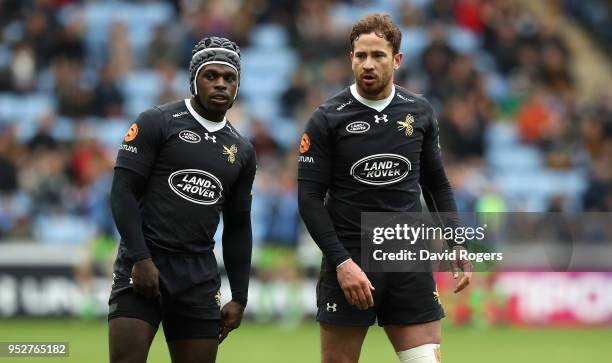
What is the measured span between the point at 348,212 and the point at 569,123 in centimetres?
1344

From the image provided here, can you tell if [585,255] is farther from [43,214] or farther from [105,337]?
[43,214]

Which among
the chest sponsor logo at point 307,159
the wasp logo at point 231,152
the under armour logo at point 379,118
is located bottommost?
the chest sponsor logo at point 307,159

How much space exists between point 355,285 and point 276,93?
45.0 feet

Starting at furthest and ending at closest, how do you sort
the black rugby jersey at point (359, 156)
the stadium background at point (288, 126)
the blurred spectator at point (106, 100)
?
the blurred spectator at point (106, 100) → the stadium background at point (288, 126) → the black rugby jersey at point (359, 156)

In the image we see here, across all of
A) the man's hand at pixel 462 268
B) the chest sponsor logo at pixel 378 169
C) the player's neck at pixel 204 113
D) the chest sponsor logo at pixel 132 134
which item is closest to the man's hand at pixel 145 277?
the chest sponsor logo at pixel 132 134

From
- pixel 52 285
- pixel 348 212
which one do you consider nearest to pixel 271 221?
pixel 52 285

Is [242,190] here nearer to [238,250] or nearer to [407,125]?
[238,250]

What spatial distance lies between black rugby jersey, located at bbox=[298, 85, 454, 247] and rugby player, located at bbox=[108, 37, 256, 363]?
48cm

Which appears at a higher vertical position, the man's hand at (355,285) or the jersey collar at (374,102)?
the jersey collar at (374,102)

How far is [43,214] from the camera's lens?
1809 centimetres

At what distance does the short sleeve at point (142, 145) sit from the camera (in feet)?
22.6

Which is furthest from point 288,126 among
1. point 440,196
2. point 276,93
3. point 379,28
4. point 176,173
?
point 176,173

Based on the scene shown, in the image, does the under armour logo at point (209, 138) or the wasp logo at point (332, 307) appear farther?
the wasp logo at point (332, 307)

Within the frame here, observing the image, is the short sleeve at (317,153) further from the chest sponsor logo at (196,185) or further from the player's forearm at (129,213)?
the player's forearm at (129,213)
